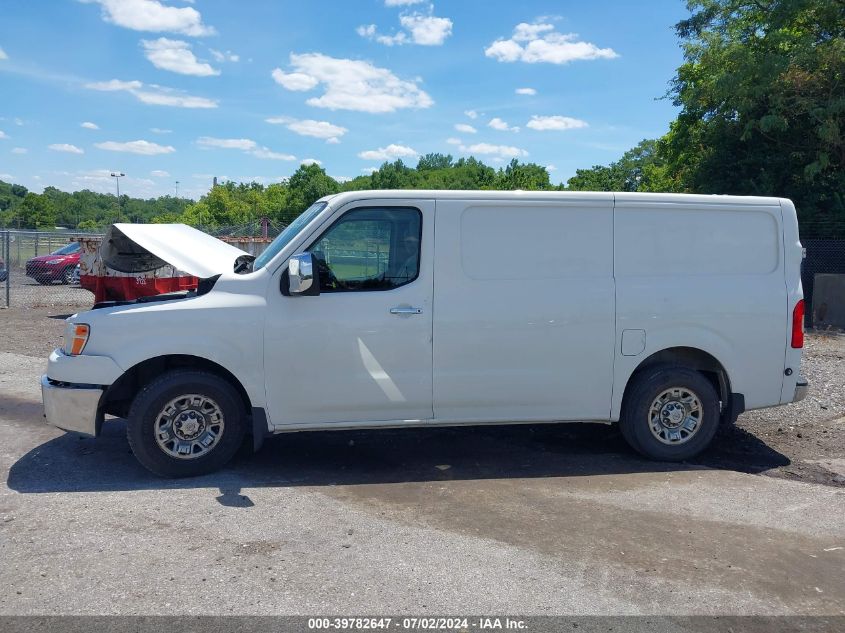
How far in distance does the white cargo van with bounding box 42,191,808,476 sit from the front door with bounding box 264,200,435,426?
0.04ft

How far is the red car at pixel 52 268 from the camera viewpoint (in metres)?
22.0

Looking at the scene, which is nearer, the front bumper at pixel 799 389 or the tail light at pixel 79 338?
the tail light at pixel 79 338

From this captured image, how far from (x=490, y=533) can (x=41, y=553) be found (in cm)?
266

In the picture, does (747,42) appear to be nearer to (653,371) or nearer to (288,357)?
(653,371)

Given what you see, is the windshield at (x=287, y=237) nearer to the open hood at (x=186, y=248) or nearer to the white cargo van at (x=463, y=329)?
the white cargo van at (x=463, y=329)

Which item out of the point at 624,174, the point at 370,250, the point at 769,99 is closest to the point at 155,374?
the point at 370,250

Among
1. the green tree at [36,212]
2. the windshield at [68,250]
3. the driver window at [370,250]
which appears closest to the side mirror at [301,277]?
the driver window at [370,250]

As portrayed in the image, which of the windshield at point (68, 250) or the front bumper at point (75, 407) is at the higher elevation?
the windshield at point (68, 250)

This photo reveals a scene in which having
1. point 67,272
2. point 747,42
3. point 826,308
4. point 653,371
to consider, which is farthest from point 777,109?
point 67,272

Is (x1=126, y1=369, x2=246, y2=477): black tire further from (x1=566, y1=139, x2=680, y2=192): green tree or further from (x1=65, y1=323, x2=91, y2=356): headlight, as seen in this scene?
(x1=566, y1=139, x2=680, y2=192): green tree

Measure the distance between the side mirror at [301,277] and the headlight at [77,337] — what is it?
1.49 meters

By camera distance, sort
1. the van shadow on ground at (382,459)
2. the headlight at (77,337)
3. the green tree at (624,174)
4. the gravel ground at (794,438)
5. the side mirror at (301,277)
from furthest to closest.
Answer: the green tree at (624,174) < the gravel ground at (794,438) < the van shadow on ground at (382,459) < the headlight at (77,337) < the side mirror at (301,277)

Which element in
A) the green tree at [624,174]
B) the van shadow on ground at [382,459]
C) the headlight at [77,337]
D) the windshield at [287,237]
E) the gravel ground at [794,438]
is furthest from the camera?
the green tree at [624,174]

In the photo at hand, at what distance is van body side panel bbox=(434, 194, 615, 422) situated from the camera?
5.80 m
